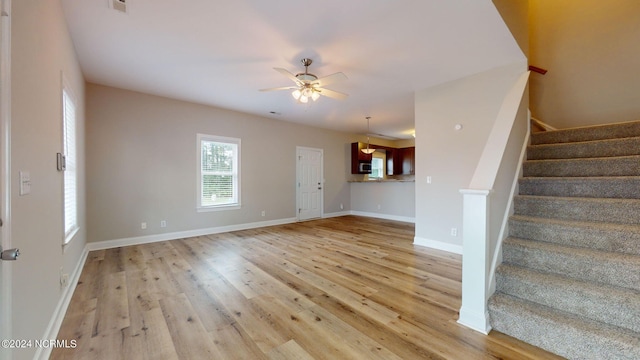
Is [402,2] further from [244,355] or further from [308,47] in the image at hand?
[244,355]

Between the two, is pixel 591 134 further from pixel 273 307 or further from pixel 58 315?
pixel 58 315

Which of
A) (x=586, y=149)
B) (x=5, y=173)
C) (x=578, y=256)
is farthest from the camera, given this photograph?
(x=586, y=149)

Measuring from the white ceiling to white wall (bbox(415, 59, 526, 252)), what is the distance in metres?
0.21

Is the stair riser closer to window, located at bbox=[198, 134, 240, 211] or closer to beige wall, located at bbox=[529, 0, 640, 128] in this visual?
beige wall, located at bbox=[529, 0, 640, 128]

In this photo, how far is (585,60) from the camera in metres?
3.53

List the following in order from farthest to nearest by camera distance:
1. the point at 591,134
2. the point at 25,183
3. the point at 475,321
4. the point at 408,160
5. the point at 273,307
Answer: the point at 408,160, the point at 591,134, the point at 273,307, the point at 475,321, the point at 25,183

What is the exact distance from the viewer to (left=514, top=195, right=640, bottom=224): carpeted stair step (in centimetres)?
187

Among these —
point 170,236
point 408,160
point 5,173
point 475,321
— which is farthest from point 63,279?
point 408,160

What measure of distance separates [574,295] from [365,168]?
6347 millimetres

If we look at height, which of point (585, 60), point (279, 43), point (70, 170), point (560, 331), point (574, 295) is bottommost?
point (560, 331)

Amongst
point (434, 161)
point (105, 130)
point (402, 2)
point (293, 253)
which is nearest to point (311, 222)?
point (293, 253)

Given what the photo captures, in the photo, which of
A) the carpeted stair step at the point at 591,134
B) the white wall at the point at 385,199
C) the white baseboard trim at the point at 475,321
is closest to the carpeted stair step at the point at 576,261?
the white baseboard trim at the point at 475,321

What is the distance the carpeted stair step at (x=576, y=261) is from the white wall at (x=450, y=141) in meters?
1.70

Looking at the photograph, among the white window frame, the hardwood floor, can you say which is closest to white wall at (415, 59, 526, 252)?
the hardwood floor
